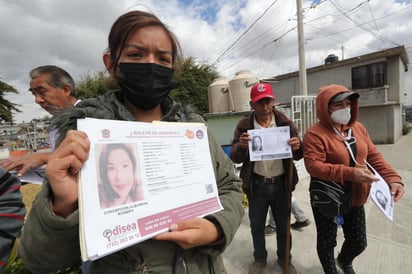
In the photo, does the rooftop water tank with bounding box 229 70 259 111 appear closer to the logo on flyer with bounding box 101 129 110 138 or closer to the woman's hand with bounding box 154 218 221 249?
the woman's hand with bounding box 154 218 221 249

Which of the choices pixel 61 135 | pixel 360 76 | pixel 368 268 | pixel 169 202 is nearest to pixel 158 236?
pixel 169 202

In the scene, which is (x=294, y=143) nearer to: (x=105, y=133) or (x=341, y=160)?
(x=341, y=160)

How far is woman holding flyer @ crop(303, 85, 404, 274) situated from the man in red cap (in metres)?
0.35

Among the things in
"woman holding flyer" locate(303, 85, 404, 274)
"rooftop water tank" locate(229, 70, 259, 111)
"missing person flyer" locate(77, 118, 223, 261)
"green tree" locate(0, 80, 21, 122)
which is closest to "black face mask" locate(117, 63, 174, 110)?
"missing person flyer" locate(77, 118, 223, 261)

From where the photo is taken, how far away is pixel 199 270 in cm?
91

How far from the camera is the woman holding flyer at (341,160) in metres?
1.88

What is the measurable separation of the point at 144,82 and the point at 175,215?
1.87ft

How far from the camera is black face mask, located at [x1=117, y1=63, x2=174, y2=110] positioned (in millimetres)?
952

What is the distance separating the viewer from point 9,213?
0.80 metres

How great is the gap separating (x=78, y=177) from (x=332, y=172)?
1.87 metres

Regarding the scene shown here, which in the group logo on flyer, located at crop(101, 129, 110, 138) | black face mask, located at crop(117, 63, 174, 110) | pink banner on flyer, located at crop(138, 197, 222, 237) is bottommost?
pink banner on flyer, located at crop(138, 197, 222, 237)

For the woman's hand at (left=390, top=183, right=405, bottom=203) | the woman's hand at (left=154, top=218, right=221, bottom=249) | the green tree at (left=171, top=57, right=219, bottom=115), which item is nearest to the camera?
the woman's hand at (left=154, top=218, right=221, bottom=249)

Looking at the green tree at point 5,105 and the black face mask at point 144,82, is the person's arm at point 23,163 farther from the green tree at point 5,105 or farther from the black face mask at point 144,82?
the green tree at point 5,105

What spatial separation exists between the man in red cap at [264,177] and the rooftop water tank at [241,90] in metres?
4.80
